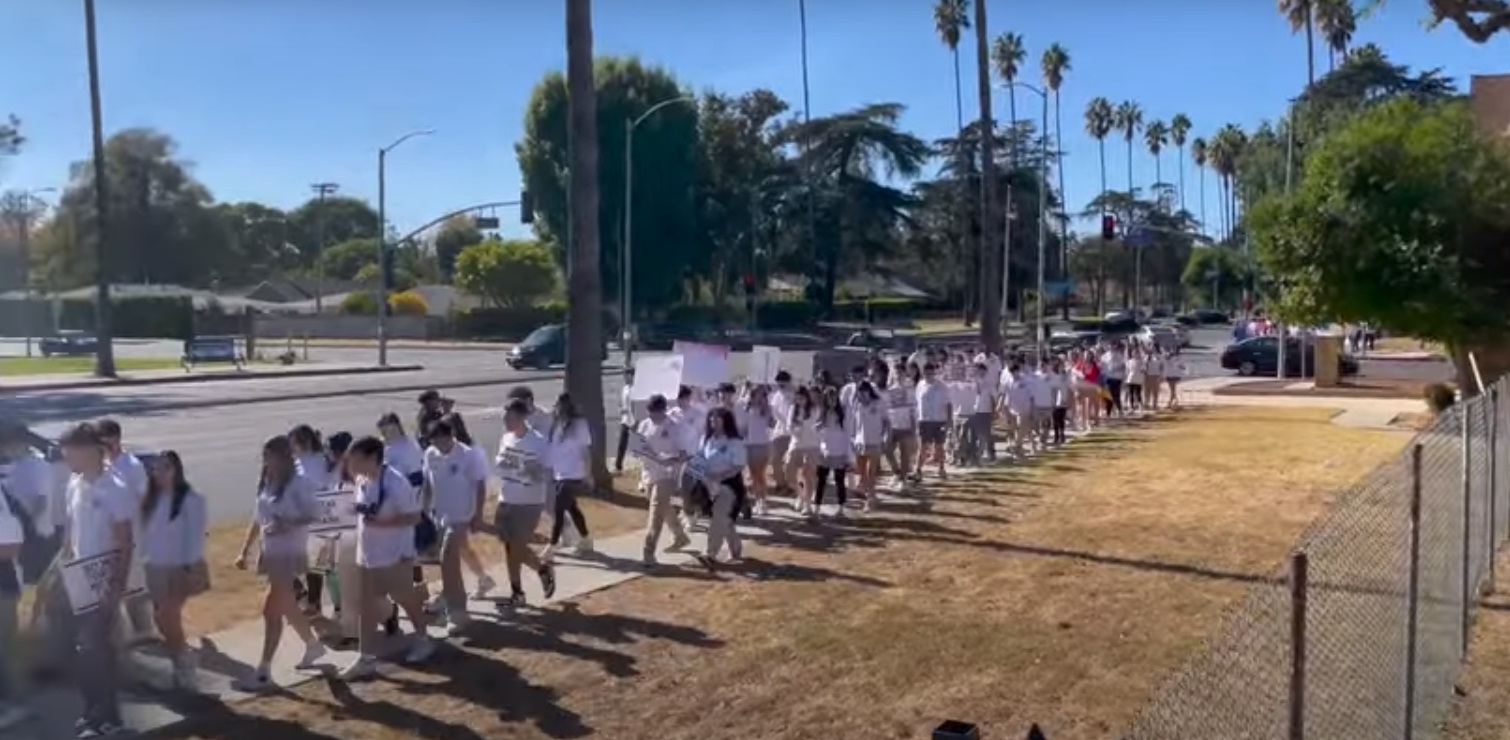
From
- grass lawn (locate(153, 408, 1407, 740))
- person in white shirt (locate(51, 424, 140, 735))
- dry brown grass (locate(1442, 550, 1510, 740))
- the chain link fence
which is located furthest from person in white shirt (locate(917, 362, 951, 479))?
person in white shirt (locate(51, 424, 140, 735))

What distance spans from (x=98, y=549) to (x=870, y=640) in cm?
486

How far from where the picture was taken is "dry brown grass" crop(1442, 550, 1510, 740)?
8.27 meters

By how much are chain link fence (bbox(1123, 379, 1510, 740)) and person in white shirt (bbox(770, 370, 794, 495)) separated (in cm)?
829

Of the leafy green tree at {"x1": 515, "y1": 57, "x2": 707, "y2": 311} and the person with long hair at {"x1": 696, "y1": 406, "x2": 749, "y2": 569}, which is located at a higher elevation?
the leafy green tree at {"x1": 515, "y1": 57, "x2": 707, "y2": 311}

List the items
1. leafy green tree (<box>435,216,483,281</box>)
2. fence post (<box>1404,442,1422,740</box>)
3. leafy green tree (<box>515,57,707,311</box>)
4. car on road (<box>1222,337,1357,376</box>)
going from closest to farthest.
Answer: fence post (<box>1404,442,1422,740</box>)
car on road (<box>1222,337,1357,376</box>)
leafy green tree (<box>515,57,707,311</box>)
leafy green tree (<box>435,216,483,281</box>)

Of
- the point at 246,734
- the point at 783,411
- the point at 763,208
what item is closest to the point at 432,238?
the point at 763,208

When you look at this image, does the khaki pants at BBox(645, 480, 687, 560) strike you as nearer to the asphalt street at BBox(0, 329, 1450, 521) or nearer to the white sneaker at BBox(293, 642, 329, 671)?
the white sneaker at BBox(293, 642, 329, 671)

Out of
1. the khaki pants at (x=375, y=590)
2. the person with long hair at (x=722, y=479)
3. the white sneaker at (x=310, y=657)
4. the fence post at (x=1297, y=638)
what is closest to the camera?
the fence post at (x=1297, y=638)

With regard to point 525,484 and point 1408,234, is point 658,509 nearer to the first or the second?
point 525,484

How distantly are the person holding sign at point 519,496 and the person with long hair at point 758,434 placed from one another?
5.06 metres

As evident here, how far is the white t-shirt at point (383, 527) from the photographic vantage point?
30.8ft

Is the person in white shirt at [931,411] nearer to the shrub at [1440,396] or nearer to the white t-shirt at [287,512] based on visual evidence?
the white t-shirt at [287,512]

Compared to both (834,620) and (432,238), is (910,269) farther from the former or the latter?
(834,620)

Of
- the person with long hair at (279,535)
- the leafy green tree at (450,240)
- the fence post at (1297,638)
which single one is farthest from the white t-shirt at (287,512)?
the leafy green tree at (450,240)
